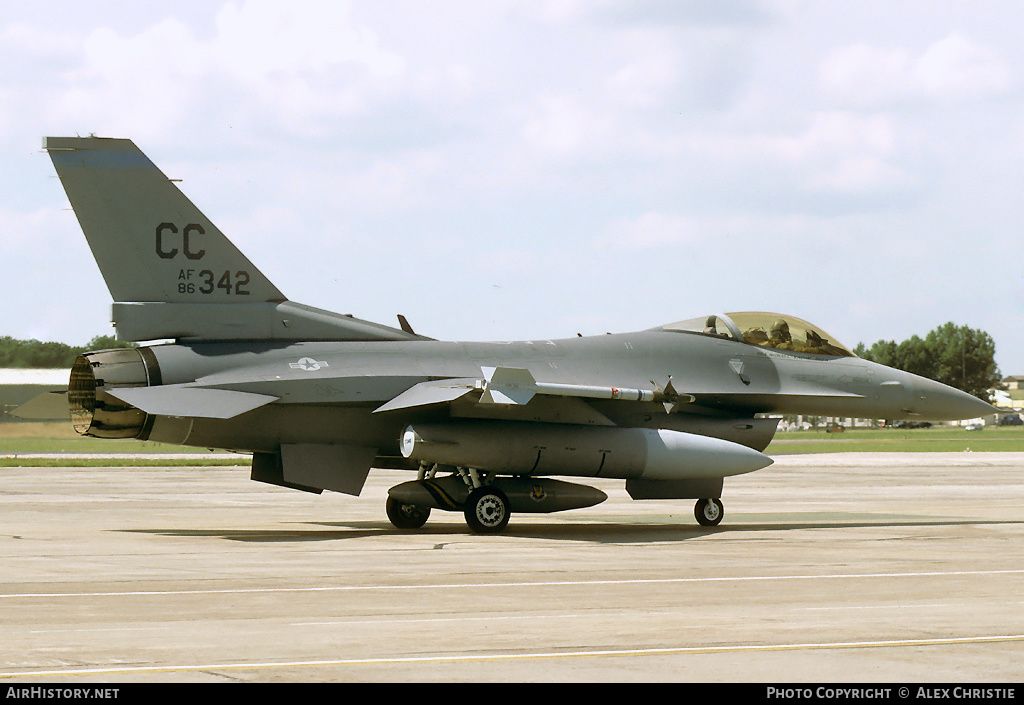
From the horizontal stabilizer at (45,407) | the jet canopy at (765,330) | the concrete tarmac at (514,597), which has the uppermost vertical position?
the jet canopy at (765,330)

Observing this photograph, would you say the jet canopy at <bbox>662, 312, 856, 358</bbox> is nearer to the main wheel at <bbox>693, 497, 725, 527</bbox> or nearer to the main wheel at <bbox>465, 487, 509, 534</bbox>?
the main wheel at <bbox>693, 497, 725, 527</bbox>

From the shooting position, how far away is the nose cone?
20188mm

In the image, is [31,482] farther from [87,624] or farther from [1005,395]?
[1005,395]

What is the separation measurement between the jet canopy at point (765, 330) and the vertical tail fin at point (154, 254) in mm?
6726

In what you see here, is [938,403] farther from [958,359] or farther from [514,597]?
[958,359]

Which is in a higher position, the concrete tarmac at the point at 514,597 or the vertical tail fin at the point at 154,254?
the vertical tail fin at the point at 154,254

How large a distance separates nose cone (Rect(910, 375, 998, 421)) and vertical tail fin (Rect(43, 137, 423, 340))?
10336 mm

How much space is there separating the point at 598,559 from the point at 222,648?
6915mm

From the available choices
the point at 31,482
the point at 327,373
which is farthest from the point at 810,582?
the point at 31,482

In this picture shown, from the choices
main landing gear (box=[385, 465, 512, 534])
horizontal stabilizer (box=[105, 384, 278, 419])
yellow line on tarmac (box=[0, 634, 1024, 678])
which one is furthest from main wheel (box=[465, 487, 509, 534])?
yellow line on tarmac (box=[0, 634, 1024, 678])

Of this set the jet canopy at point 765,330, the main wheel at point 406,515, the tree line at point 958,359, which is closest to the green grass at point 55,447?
the main wheel at point 406,515

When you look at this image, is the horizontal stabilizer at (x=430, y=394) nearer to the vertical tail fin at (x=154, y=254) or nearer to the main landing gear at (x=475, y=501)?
the main landing gear at (x=475, y=501)

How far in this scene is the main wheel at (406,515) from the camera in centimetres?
1900

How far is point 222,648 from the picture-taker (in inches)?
307
